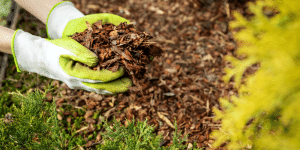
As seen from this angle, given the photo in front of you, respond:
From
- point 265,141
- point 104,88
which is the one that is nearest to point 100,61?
point 104,88

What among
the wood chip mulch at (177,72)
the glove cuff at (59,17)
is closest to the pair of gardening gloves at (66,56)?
the glove cuff at (59,17)

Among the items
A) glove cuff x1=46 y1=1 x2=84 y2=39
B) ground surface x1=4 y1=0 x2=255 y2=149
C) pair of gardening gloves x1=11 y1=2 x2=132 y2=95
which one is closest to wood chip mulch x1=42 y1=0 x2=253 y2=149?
ground surface x1=4 y1=0 x2=255 y2=149

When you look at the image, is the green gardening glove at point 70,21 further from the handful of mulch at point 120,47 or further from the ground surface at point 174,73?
the ground surface at point 174,73

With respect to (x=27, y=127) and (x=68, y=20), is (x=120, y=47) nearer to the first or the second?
(x=68, y=20)

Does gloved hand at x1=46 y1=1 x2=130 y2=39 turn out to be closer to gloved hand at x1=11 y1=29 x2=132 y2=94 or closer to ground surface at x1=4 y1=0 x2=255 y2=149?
gloved hand at x1=11 y1=29 x2=132 y2=94

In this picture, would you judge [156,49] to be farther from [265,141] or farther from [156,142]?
[265,141]

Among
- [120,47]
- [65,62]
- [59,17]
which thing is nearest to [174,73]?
[120,47]
